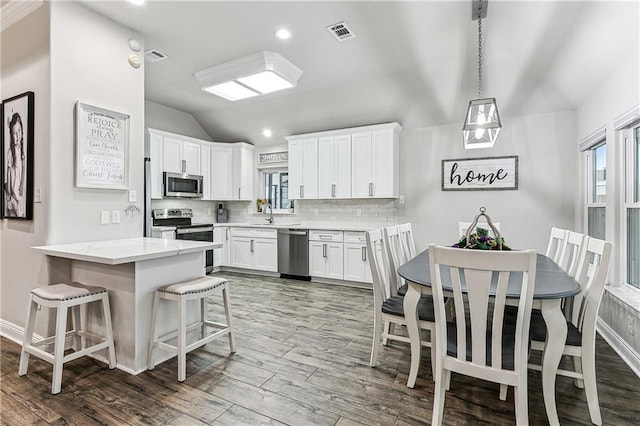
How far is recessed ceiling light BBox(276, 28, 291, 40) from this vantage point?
3157 millimetres

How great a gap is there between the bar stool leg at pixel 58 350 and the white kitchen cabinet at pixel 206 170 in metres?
4.02

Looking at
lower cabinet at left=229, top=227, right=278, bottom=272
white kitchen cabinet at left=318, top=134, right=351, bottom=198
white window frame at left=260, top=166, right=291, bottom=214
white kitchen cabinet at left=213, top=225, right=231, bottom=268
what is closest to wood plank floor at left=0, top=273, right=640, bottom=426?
lower cabinet at left=229, top=227, right=278, bottom=272

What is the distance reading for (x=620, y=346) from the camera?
104 inches

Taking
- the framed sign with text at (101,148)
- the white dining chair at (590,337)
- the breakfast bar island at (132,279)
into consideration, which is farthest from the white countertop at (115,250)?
the white dining chair at (590,337)

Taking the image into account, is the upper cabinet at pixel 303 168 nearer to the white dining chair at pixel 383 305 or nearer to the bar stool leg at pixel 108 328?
the white dining chair at pixel 383 305

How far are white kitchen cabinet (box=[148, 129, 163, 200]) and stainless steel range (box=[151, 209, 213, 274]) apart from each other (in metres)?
0.31

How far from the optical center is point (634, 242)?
9.40 feet

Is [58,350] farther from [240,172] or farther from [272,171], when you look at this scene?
[272,171]

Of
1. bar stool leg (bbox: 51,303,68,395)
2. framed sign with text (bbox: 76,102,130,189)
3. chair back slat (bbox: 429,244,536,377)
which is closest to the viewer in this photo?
chair back slat (bbox: 429,244,536,377)

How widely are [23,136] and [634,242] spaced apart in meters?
5.42

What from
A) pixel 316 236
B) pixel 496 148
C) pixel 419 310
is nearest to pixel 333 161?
pixel 316 236

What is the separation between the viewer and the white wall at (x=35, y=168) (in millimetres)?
2688

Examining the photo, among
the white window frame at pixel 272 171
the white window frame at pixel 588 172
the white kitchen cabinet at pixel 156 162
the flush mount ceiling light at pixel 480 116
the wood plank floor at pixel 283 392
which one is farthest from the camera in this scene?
the white window frame at pixel 272 171

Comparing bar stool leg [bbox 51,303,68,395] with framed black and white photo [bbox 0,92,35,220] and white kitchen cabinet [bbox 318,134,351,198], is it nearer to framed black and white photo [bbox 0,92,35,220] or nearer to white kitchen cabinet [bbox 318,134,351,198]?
framed black and white photo [bbox 0,92,35,220]
